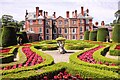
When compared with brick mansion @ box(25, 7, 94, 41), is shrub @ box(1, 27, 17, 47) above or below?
below

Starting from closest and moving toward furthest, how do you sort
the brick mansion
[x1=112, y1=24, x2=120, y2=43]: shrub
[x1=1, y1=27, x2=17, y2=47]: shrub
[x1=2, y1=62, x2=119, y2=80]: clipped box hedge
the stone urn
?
[x1=2, y1=62, x2=119, y2=80]: clipped box hedge → the stone urn → [x1=1, y1=27, x2=17, y2=47]: shrub → [x1=112, y1=24, x2=120, y2=43]: shrub → the brick mansion

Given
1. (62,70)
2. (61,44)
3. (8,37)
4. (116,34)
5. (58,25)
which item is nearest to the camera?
(62,70)

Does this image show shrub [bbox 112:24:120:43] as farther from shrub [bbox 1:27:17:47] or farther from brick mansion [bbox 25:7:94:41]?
brick mansion [bbox 25:7:94:41]

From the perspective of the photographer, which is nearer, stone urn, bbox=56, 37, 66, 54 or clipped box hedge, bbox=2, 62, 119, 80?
clipped box hedge, bbox=2, 62, 119, 80

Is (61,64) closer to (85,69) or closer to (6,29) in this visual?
(85,69)

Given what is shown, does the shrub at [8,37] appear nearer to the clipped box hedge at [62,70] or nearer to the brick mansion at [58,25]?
the clipped box hedge at [62,70]

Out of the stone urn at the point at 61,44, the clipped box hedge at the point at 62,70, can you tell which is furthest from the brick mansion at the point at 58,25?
the clipped box hedge at the point at 62,70

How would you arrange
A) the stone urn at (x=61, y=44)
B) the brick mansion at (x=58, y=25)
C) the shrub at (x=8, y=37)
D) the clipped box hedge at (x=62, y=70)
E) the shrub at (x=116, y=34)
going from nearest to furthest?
1. the clipped box hedge at (x=62, y=70)
2. the stone urn at (x=61, y=44)
3. the shrub at (x=8, y=37)
4. the shrub at (x=116, y=34)
5. the brick mansion at (x=58, y=25)

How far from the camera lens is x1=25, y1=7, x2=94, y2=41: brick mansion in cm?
5481

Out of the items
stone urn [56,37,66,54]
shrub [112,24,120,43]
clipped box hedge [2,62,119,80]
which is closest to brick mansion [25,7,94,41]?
shrub [112,24,120,43]

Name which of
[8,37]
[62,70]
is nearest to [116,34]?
[8,37]

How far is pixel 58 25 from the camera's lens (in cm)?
5684

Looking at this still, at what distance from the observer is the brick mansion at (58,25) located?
5481 cm

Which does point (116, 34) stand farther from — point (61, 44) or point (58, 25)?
point (58, 25)
